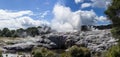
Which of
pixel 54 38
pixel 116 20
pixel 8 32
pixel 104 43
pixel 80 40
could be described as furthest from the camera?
pixel 8 32

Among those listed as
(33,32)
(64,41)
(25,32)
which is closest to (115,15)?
(64,41)

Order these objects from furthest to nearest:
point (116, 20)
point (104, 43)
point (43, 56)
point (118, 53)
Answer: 1. point (104, 43)
2. point (43, 56)
3. point (116, 20)
4. point (118, 53)

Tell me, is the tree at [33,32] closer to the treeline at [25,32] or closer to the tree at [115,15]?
the treeline at [25,32]

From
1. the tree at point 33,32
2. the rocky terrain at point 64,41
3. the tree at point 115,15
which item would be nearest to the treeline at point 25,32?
the tree at point 33,32

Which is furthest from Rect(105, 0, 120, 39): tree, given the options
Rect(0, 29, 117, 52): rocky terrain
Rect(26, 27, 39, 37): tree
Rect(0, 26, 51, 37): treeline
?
Rect(26, 27, 39, 37): tree

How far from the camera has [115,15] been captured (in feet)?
89.4

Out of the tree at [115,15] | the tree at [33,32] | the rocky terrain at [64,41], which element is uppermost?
the tree at [33,32]

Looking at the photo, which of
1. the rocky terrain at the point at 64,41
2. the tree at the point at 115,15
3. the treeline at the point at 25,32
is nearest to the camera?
the tree at the point at 115,15

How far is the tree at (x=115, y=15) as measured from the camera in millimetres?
26938

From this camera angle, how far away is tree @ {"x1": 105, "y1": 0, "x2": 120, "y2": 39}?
2694cm

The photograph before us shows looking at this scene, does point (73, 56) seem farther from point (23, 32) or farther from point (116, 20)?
point (23, 32)

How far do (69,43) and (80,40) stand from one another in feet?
25.5

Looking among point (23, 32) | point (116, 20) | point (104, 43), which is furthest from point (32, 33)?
point (116, 20)

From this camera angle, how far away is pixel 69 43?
369ft
